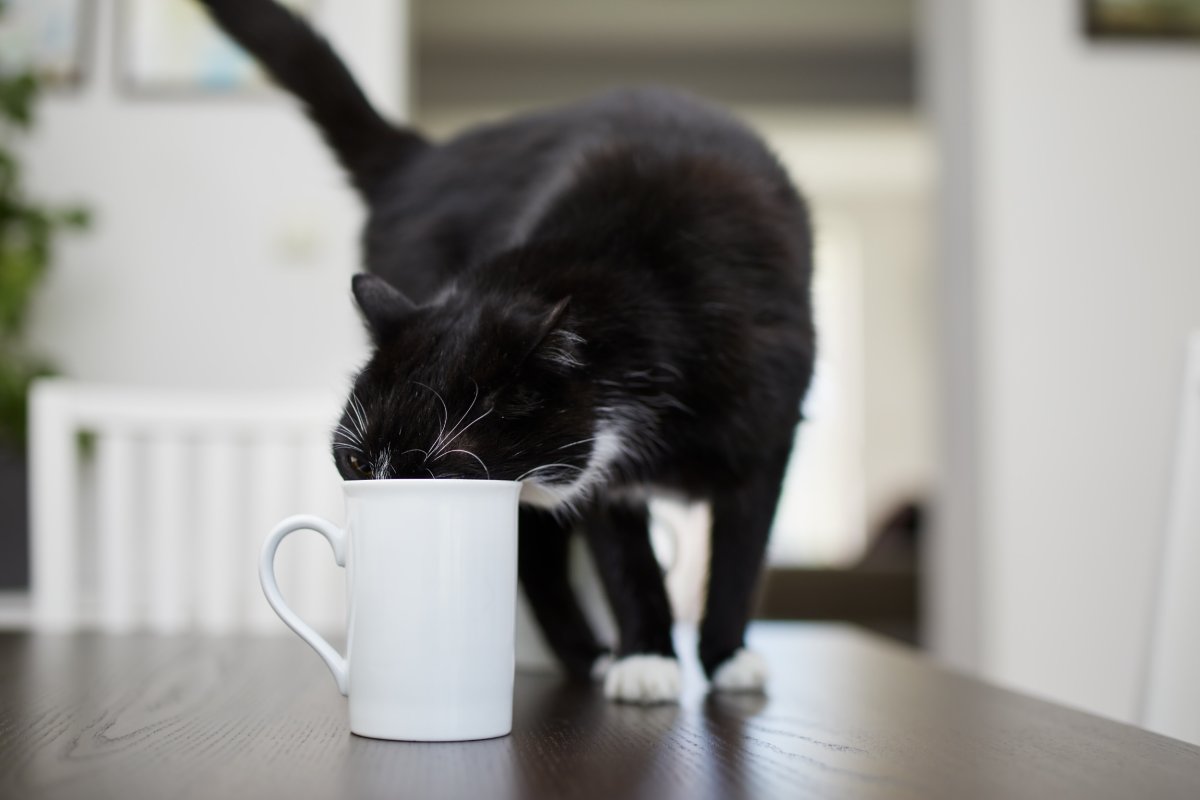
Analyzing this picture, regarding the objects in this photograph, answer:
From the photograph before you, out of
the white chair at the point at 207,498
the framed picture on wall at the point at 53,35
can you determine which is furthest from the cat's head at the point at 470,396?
the framed picture on wall at the point at 53,35

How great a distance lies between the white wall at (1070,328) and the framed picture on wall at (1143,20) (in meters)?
0.03

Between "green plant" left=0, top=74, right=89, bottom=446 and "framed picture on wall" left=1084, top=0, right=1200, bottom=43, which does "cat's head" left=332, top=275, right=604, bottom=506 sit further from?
"framed picture on wall" left=1084, top=0, right=1200, bottom=43

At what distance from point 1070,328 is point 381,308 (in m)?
2.30

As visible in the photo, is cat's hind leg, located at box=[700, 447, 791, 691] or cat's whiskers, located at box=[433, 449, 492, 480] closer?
cat's whiskers, located at box=[433, 449, 492, 480]

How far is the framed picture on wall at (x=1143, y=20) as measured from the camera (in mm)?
2668

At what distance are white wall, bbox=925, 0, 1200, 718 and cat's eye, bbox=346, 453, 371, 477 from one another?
2229 millimetres

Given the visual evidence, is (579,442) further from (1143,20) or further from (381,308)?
(1143,20)

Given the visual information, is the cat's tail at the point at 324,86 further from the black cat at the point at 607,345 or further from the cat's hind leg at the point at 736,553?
the cat's hind leg at the point at 736,553

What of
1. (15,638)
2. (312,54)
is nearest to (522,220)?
(312,54)

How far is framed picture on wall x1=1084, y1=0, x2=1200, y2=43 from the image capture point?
267cm

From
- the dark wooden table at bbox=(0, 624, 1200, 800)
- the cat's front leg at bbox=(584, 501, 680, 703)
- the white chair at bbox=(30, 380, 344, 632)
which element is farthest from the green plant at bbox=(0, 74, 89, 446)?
the cat's front leg at bbox=(584, 501, 680, 703)

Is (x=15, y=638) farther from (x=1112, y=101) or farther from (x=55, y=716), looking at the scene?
(x=1112, y=101)

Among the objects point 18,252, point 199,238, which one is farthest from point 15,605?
point 199,238

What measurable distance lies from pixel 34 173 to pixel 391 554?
7.85 ft
